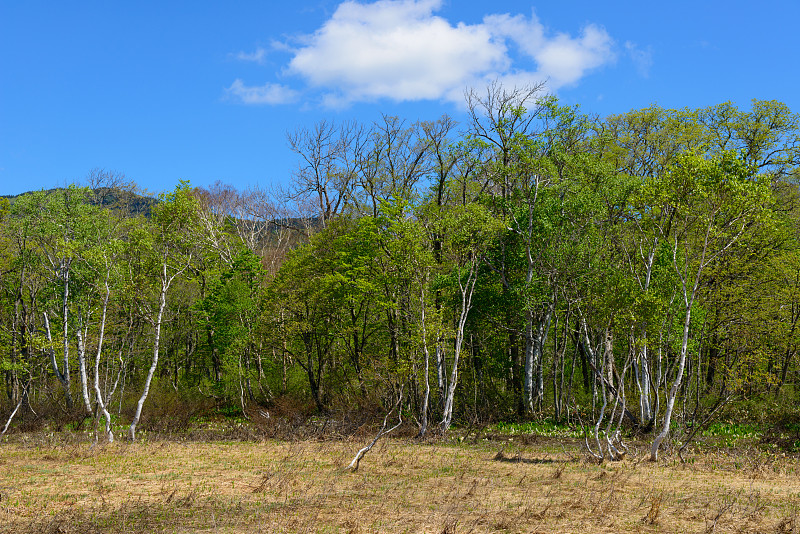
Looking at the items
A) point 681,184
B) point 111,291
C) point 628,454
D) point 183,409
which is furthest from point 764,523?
point 183,409

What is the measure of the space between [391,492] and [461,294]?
693 inches

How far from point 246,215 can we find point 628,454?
37768mm

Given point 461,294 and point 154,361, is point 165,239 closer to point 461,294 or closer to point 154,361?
point 154,361

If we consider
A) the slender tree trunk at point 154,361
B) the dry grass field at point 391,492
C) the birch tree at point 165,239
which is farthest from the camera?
the birch tree at point 165,239

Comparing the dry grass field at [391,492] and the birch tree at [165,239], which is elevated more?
the birch tree at [165,239]

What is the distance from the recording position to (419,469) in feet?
51.6

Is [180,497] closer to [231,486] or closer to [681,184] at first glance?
[231,486]

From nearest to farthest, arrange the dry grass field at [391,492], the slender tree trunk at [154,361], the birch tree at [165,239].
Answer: the dry grass field at [391,492], the slender tree trunk at [154,361], the birch tree at [165,239]

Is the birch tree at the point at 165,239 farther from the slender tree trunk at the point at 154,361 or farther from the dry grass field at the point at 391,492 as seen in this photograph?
the dry grass field at the point at 391,492

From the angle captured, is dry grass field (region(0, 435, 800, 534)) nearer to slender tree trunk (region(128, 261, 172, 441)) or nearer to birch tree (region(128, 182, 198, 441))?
slender tree trunk (region(128, 261, 172, 441))

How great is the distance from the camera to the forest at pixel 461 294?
74.5 feet

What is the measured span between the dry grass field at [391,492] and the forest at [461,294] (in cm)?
262

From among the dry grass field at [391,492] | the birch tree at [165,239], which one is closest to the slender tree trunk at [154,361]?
the birch tree at [165,239]

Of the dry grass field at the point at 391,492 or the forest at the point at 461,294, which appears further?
the forest at the point at 461,294
